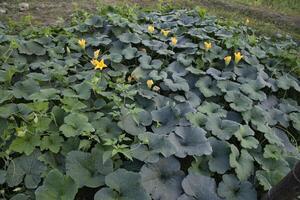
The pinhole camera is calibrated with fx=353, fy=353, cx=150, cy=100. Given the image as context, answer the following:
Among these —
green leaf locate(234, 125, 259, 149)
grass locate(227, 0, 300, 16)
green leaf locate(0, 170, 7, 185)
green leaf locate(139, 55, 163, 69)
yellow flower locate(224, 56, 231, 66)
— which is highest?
yellow flower locate(224, 56, 231, 66)

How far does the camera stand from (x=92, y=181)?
2.15 m

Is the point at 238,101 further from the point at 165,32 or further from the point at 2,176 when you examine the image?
the point at 2,176

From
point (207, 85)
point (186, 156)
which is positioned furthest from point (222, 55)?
point (186, 156)

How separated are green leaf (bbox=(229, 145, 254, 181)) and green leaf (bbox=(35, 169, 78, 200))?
3.51 feet

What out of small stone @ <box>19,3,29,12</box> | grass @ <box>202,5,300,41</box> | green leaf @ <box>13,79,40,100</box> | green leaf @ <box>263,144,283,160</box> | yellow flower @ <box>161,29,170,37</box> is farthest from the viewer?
grass @ <box>202,5,300,41</box>

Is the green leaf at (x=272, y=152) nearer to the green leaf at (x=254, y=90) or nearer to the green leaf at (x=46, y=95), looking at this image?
the green leaf at (x=254, y=90)

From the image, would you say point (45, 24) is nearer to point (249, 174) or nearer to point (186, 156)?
point (186, 156)

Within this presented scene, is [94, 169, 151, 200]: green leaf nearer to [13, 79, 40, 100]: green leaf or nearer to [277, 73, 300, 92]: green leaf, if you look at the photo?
[13, 79, 40, 100]: green leaf

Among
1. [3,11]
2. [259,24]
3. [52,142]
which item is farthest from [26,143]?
[259,24]

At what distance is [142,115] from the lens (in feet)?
Answer: 8.70

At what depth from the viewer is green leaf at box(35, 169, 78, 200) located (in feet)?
6.50

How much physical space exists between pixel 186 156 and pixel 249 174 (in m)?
0.45

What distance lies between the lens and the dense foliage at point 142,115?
221 cm

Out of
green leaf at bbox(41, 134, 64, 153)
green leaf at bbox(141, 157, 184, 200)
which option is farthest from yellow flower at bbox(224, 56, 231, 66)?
green leaf at bbox(41, 134, 64, 153)
